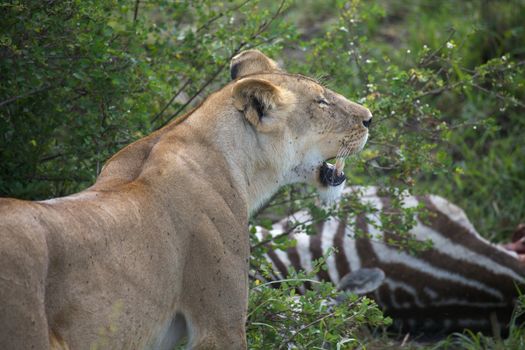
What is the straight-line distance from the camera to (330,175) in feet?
12.3

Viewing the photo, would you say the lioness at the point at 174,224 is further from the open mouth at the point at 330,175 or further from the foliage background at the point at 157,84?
the foliage background at the point at 157,84

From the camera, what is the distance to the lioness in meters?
2.58

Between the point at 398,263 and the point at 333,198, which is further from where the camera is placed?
the point at 398,263

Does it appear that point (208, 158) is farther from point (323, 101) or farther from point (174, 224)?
point (323, 101)

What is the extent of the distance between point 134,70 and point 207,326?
1.50 metres

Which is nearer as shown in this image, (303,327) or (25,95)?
(303,327)

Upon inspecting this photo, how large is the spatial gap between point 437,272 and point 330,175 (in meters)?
2.12

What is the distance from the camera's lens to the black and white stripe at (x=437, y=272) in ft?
18.0

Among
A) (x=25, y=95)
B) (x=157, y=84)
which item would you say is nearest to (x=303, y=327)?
(x=157, y=84)

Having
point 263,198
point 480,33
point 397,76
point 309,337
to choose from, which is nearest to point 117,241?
point 263,198

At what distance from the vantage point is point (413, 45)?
783 centimetres

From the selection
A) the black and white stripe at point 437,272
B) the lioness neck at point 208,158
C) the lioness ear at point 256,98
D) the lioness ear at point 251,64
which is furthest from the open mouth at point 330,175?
the black and white stripe at point 437,272

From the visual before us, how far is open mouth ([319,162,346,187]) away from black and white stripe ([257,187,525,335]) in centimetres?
160

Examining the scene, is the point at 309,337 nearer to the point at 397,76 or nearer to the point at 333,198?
the point at 333,198
